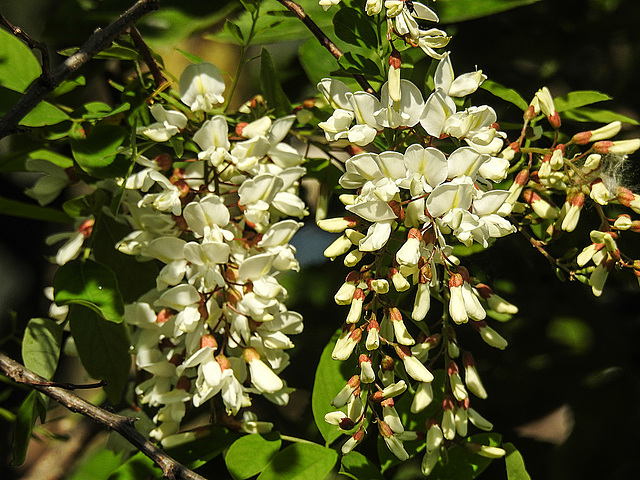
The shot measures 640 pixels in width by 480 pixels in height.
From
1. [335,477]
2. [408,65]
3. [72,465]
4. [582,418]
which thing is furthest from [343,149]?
[72,465]

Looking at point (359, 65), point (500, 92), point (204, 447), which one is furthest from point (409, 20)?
point (204, 447)

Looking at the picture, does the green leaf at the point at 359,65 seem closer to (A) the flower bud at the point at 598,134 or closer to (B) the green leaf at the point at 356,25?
(B) the green leaf at the point at 356,25

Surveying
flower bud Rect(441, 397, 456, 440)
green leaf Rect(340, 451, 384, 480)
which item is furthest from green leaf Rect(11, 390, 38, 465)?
flower bud Rect(441, 397, 456, 440)

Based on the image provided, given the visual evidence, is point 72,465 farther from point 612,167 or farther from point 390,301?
point 612,167

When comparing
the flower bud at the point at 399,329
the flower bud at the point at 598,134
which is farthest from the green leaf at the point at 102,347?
the flower bud at the point at 598,134

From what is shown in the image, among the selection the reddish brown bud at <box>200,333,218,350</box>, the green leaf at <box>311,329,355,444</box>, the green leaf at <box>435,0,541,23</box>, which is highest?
the green leaf at <box>435,0,541,23</box>

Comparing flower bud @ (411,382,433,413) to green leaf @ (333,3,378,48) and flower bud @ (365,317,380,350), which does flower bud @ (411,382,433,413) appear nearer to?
flower bud @ (365,317,380,350)
